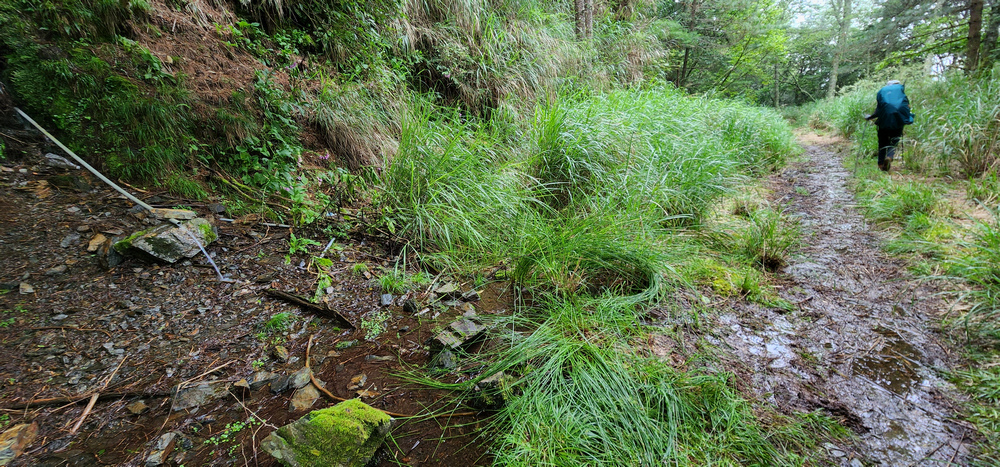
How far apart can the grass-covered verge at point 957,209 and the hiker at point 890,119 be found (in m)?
0.15

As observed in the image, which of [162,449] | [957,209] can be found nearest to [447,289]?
[162,449]

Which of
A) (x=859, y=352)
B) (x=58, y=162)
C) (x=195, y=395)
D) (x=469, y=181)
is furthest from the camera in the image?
(x=469, y=181)

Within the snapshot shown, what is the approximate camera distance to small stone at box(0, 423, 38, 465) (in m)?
1.05

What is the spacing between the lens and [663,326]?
183 centimetres

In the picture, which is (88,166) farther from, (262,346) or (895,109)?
(895,109)

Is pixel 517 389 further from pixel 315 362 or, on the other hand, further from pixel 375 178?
pixel 375 178

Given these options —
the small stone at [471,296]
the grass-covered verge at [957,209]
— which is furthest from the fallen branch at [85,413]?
the grass-covered verge at [957,209]

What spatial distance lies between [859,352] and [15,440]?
10.6ft

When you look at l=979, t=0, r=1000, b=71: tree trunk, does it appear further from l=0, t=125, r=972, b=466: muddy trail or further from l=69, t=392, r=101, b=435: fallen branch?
l=69, t=392, r=101, b=435: fallen branch

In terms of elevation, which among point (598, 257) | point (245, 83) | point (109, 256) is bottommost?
point (598, 257)

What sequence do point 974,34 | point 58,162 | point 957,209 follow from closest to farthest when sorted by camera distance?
1. point 58,162
2. point 957,209
3. point 974,34

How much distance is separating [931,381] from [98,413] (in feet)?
10.6

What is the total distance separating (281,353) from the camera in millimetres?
1600

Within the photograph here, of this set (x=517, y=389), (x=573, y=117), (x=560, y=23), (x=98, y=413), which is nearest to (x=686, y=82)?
(x=560, y=23)
